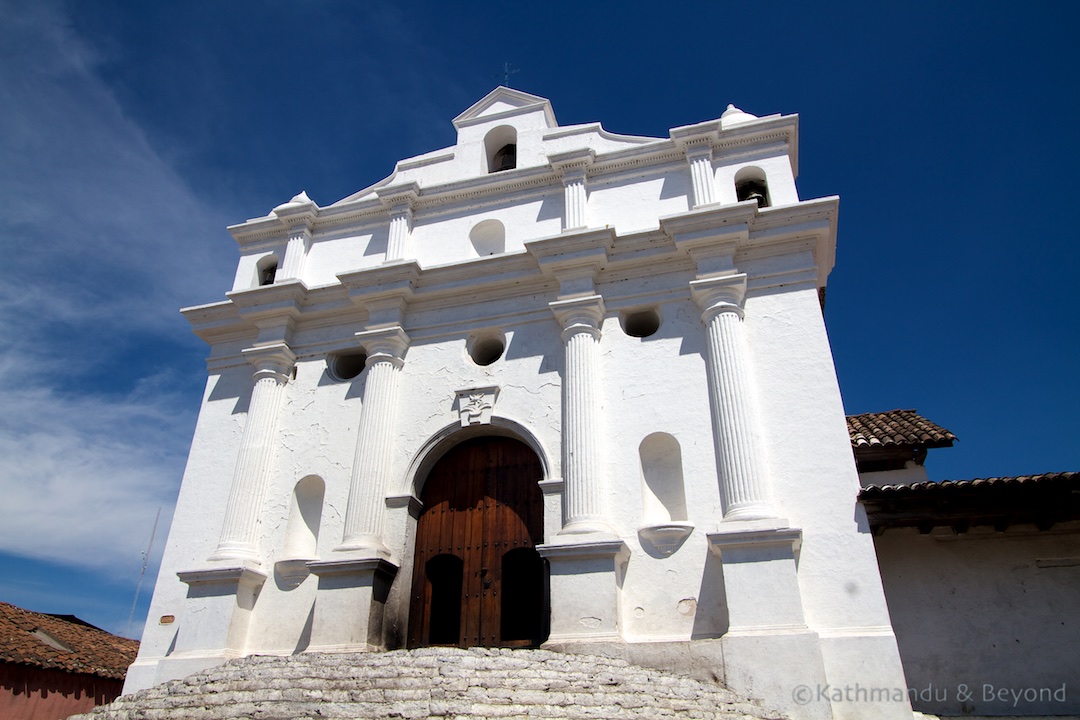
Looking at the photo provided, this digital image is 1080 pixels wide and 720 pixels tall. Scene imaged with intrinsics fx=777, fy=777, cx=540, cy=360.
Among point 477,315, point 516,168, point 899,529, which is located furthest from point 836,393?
point 516,168

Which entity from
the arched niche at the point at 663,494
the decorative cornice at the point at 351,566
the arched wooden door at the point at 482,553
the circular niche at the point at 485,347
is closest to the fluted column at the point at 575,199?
the circular niche at the point at 485,347

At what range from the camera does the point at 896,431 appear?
1491cm

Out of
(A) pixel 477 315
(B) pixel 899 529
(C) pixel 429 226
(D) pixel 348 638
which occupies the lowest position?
(D) pixel 348 638

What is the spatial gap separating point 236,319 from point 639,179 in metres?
7.92

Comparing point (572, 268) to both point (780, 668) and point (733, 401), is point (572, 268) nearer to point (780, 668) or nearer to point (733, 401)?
point (733, 401)

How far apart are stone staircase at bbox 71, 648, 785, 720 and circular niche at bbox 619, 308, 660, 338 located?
542 centimetres

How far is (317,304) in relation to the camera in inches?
562

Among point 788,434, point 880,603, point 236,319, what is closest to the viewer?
point 880,603

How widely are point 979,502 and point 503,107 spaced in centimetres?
1143

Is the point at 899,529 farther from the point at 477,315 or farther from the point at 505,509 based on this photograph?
the point at 477,315

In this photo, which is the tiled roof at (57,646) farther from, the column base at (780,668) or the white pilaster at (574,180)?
the column base at (780,668)

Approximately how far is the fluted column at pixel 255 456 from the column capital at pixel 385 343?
166 cm

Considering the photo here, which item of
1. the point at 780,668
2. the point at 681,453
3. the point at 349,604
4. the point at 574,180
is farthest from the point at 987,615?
the point at 574,180

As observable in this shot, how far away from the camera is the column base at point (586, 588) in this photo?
391 inches
